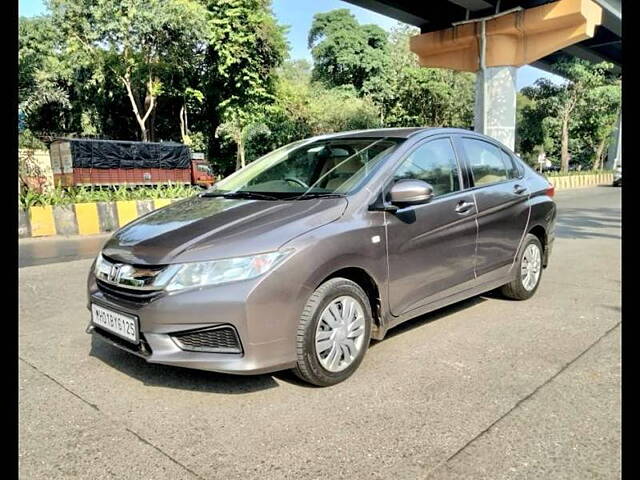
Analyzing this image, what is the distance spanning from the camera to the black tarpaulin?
2158 cm

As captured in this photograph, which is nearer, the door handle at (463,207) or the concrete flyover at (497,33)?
the door handle at (463,207)

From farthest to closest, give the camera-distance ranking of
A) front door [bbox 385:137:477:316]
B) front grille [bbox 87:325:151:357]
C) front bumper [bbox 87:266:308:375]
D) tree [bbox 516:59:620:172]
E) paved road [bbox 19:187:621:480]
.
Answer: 1. tree [bbox 516:59:620:172]
2. front door [bbox 385:137:477:316]
3. front grille [bbox 87:325:151:357]
4. front bumper [bbox 87:266:308:375]
5. paved road [bbox 19:187:621:480]

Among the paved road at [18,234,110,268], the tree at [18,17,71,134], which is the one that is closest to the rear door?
the paved road at [18,234,110,268]

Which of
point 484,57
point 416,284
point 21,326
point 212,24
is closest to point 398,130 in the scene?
point 416,284

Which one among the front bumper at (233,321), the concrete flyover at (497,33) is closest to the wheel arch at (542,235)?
the front bumper at (233,321)

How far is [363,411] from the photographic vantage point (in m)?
2.92

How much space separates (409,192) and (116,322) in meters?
2.00

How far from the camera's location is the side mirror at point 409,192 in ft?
11.3

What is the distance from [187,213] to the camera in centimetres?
357

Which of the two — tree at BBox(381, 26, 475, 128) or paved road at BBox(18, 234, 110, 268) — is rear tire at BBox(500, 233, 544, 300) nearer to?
paved road at BBox(18, 234, 110, 268)

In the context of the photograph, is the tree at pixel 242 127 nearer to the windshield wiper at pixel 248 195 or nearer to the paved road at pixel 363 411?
the windshield wiper at pixel 248 195

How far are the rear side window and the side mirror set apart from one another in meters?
1.08

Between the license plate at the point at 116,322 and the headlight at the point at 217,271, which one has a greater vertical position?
the headlight at the point at 217,271

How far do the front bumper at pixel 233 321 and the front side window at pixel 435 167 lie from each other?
1.37 metres
